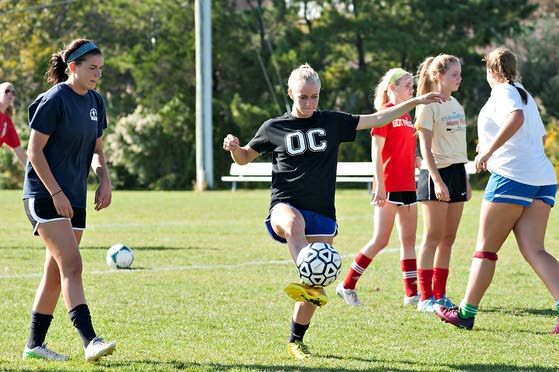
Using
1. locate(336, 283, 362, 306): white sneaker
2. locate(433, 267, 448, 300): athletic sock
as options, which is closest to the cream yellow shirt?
locate(433, 267, 448, 300): athletic sock

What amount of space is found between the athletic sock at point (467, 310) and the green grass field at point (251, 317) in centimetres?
14

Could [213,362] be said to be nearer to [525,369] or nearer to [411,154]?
[525,369]

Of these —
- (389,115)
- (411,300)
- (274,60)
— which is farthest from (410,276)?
(274,60)

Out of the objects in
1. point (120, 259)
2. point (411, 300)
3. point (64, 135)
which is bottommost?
point (120, 259)

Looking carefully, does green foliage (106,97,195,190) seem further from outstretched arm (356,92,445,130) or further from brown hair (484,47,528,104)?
outstretched arm (356,92,445,130)

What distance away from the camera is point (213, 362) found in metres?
6.60

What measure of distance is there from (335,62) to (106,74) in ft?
37.5

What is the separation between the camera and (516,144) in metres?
7.57

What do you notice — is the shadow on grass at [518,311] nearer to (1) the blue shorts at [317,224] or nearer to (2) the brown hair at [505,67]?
(2) the brown hair at [505,67]

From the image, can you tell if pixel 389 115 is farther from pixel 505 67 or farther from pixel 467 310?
pixel 467 310

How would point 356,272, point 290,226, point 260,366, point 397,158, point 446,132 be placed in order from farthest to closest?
point 356,272
point 397,158
point 446,132
point 290,226
point 260,366

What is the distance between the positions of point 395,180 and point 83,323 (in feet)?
11.9

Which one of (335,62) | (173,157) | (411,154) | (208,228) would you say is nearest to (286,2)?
(335,62)

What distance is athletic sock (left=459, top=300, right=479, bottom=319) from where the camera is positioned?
783 centimetres
